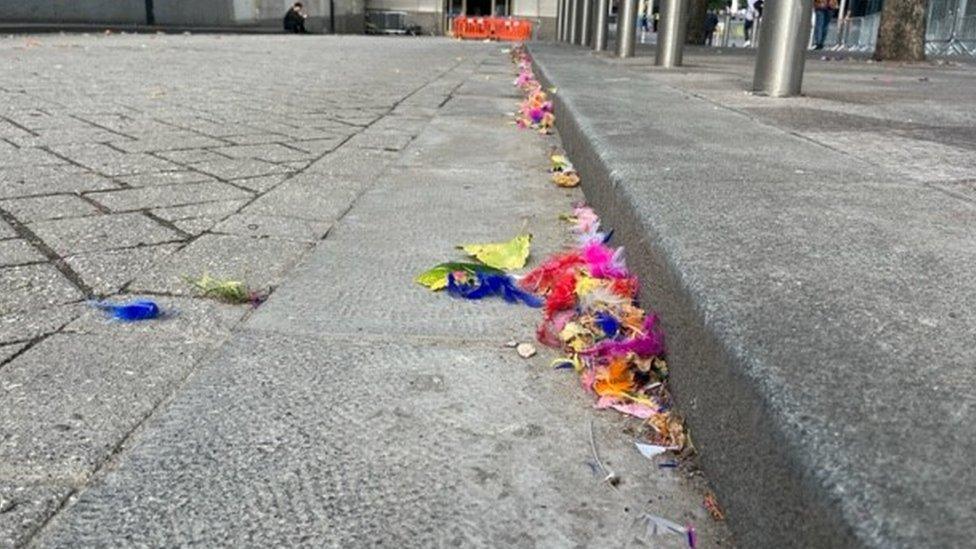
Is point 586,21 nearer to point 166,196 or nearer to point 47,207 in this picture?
point 166,196

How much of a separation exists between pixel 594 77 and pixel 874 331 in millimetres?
4839

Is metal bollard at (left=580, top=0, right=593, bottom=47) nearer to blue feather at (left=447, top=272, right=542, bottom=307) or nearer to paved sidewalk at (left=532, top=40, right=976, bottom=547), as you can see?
paved sidewalk at (left=532, top=40, right=976, bottom=547)

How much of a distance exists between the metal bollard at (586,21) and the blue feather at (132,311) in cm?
1188

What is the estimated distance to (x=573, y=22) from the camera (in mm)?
14266

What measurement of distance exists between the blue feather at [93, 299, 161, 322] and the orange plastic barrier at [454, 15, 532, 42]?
2712 cm

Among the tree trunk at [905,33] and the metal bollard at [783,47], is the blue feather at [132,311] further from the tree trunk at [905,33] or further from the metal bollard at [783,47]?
the tree trunk at [905,33]

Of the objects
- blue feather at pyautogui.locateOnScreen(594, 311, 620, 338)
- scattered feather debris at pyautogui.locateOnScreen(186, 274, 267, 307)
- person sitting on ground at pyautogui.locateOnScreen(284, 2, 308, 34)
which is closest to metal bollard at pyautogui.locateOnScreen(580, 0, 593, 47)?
person sitting on ground at pyautogui.locateOnScreen(284, 2, 308, 34)

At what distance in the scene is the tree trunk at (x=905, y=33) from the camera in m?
9.75

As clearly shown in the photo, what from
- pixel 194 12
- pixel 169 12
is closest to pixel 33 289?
pixel 169 12

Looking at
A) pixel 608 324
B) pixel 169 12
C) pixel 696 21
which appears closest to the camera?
pixel 608 324

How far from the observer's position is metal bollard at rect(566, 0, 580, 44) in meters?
13.8

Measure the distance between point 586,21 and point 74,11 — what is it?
9.76 meters

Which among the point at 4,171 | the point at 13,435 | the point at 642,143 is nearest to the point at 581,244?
the point at 642,143

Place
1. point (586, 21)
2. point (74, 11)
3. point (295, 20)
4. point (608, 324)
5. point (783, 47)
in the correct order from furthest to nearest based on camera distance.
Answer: point (295, 20), point (74, 11), point (586, 21), point (783, 47), point (608, 324)
